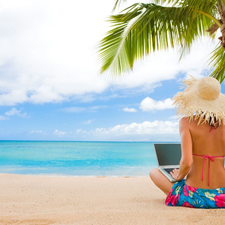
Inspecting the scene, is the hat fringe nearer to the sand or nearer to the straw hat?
the straw hat

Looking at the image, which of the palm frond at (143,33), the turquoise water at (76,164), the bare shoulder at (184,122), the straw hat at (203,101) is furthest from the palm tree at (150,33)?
the turquoise water at (76,164)

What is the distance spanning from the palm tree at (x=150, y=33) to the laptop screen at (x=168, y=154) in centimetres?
218

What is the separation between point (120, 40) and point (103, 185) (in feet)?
8.98

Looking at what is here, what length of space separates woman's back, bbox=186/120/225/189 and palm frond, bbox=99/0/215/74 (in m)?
2.40

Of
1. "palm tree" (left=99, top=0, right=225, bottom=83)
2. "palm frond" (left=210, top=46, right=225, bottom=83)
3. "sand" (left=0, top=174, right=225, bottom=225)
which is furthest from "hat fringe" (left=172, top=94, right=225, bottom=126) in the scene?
"palm frond" (left=210, top=46, right=225, bottom=83)

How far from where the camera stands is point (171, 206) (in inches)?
81.6

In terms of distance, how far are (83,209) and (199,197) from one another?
1082mm

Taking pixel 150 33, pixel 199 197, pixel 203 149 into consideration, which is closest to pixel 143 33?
pixel 150 33

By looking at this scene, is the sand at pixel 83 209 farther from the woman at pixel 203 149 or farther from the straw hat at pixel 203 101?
the straw hat at pixel 203 101

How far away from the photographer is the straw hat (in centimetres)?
201

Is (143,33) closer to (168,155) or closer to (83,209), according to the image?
(168,155)

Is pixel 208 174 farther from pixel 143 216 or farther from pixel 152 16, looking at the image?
pixel 152 16

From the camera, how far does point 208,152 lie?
2.00m

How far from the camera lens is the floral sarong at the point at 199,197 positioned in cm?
193
